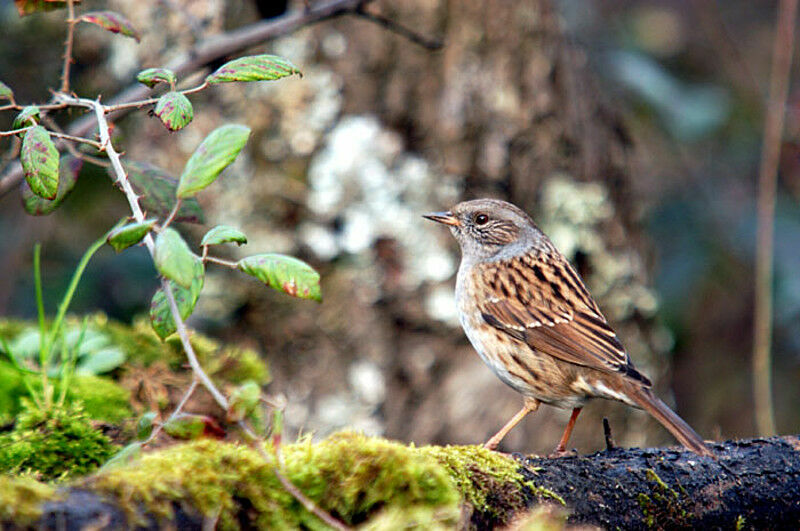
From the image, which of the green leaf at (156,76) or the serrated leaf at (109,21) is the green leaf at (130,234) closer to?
the green leaf at (156,76)

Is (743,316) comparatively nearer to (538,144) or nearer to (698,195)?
(698,195)

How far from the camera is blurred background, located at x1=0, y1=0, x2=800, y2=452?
16.7 feet

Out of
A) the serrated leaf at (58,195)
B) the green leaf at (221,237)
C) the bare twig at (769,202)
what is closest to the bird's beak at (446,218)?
the bare twig at (769,202)

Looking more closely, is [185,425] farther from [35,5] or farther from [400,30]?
[400,30]

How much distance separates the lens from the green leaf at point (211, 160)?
6.61ft

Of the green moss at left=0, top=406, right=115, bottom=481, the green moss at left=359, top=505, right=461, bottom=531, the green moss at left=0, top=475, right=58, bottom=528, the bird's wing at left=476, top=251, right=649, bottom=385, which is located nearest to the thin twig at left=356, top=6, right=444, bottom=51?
the bird's wing at left=476, top=251, right=649, bottom=385

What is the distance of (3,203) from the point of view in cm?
654

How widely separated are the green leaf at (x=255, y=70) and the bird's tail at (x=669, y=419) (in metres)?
1.65

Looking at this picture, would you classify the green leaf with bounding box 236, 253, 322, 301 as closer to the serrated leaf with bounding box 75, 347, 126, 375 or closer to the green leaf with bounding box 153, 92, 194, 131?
the green leaf with bounding box 153, 92, 194, 131

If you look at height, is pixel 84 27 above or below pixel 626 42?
below

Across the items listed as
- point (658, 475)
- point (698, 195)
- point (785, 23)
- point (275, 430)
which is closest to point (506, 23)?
point (785, 23)

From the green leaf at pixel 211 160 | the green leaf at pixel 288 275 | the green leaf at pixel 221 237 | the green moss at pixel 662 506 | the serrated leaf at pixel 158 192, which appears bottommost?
the green moss at pixel 662 506

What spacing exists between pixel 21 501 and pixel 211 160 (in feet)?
2.76

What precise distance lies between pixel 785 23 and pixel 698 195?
155 cm
